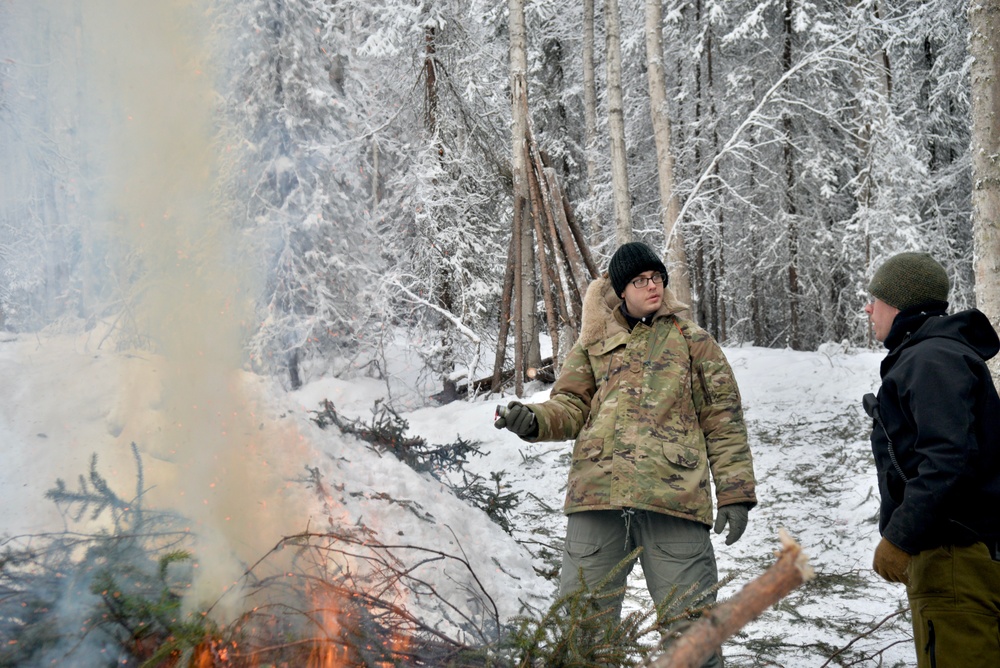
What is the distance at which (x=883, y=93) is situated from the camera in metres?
13.1

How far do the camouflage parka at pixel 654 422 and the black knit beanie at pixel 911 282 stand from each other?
69 centimetres

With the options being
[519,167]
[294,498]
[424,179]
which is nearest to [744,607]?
[294,498]

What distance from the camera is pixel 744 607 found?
4.39 feet

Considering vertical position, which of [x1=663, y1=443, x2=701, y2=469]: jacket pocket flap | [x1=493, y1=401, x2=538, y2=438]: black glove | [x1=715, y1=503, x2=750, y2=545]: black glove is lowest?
[x1=715, y1=503, x2=750, y2=545]: black glove

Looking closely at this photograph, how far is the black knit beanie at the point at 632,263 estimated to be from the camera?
10.4 ft

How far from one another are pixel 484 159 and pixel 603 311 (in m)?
10.5

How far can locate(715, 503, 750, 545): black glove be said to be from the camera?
2871 millimetres

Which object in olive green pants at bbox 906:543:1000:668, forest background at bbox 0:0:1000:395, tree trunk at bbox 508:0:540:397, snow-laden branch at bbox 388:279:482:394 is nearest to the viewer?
olive green pants at bbox 906:543:1000:668

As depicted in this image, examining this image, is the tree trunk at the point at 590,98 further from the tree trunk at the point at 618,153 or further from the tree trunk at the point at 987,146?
the tree trunk at the point at 987,146

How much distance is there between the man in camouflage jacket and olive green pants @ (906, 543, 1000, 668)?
0.70 m

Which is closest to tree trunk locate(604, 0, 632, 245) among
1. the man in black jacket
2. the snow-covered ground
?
the snow-covered ground

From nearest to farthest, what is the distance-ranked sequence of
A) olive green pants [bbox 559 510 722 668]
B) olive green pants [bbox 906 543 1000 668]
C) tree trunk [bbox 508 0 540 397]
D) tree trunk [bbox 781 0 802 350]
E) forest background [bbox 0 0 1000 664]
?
1. olive green pants [bbox 906 543 1000 668]
2. olive green pants [bbox 559 510 722 668]
3. forest background [bbox 0 0 1000 664]
4. tree trunk [bbox 508 0 540 397]
5. tree trunk [bbox 781 0 802 350]

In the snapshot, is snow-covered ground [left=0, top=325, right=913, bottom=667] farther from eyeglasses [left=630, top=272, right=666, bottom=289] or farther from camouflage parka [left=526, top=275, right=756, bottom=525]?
eyeglasses [left=630, top=272, right=666, bottom=289]

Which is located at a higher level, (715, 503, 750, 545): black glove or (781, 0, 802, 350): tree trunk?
(781, 0, 802, 350): tree trunk
